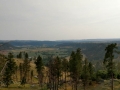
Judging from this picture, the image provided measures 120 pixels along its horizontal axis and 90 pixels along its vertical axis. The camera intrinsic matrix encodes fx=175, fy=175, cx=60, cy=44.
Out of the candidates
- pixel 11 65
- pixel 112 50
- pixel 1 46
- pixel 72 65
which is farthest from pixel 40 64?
pixel 1 46

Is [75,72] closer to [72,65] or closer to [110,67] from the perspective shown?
[72,65]

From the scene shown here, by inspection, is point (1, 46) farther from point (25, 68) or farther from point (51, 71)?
point (25, 68)

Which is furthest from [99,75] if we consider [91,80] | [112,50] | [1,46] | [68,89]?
[1,46]

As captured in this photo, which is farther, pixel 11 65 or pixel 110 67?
pixel 11 65

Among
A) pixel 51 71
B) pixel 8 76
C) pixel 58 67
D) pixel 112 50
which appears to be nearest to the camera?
pixel 112 50

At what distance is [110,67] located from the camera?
4438 cm

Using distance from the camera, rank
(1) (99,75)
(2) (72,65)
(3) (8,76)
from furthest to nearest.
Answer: (1) (99,75), (3) (8,76), (2) (72,65)

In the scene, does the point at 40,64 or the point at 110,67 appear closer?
the point at 110,67

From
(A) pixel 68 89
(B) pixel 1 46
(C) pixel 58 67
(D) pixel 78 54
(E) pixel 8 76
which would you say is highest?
(B) pixel 1 46

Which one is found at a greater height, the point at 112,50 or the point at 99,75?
the point at 112,50

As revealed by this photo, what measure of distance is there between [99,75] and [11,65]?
157ft

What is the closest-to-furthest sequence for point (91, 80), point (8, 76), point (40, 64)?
point (8, 76) → point (40, 64) → point (91, 80)

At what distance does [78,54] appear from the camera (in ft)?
191

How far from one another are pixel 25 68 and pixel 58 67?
39042 millimetres
